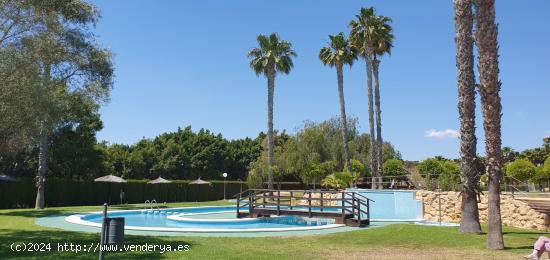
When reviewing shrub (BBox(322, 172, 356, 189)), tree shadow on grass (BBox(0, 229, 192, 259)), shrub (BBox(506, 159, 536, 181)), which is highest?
shrub (BBox(506, 159, 536, 181))

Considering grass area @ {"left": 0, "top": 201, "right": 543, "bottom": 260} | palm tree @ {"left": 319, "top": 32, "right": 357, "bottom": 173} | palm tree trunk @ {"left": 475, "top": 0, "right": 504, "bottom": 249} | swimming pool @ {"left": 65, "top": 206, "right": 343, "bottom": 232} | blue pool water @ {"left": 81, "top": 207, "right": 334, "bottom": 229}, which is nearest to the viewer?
grass area @ {"left": 0, "top": 201, "right": 543, "bottom": 260}

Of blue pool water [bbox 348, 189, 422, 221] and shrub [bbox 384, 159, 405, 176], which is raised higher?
shrub [bbox 384, 159, 405, 176]

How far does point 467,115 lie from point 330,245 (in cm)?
587

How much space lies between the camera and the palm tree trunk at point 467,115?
14117mm

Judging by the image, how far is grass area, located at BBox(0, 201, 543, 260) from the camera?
388 inches

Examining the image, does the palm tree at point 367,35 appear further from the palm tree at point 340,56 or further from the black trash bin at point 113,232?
the black trash bin at point 113,232

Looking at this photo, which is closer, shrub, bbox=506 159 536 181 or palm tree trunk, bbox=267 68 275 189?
shrub, bbox=506 159 536 181

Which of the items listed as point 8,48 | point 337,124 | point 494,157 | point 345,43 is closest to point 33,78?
point 8,48

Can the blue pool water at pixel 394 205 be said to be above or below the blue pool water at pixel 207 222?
above

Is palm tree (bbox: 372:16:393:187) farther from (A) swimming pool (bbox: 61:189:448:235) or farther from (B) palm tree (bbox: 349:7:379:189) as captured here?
(A) swimming pool (bbox: 61:189:448:235)

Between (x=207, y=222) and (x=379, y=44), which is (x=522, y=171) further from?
(x=207, y=222)

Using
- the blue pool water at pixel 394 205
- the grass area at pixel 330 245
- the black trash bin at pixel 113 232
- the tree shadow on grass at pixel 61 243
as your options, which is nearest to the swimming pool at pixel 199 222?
the grass area at pixel 330 245

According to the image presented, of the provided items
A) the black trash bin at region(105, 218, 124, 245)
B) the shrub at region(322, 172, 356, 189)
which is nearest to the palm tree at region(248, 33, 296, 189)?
the shrub at region(322, 172, 356, 189)

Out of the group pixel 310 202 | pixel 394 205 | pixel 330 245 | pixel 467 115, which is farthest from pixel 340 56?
pixel 330 245
